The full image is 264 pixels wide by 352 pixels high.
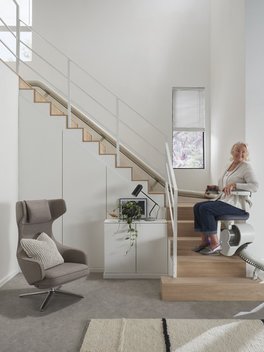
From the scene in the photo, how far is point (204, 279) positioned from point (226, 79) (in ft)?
8.87

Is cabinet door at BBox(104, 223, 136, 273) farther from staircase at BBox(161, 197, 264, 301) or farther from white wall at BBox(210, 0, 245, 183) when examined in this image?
white wall at BBox(210, 0, 245, 183)

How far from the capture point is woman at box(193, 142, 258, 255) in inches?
145

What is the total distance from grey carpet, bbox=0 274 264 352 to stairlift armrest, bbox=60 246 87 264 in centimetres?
35

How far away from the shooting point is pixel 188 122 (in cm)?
626

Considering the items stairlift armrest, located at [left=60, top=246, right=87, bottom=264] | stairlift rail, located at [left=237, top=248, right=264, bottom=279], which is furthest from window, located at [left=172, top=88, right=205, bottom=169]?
stairlift rail, located at [left=237, top=248, right=264, bottom=279]

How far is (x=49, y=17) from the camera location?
626 cm

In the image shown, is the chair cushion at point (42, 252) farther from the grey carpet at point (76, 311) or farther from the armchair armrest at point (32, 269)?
the grey carpet at point (76, 311)

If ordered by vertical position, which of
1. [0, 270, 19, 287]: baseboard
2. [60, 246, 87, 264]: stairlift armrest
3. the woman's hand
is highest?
the woman's hand

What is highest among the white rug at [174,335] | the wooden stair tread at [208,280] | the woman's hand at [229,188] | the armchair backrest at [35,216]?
the woman's hand at [229,188]

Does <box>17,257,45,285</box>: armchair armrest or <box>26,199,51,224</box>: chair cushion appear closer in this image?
<box>17,257,45,285</box>: armchair armrest

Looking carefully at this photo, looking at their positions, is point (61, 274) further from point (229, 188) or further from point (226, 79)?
point (226, 79)

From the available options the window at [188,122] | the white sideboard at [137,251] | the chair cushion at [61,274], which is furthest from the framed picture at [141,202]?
the window at [188,122]

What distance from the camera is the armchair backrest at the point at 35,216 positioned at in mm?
3785

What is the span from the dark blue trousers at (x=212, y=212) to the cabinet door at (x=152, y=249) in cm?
79
